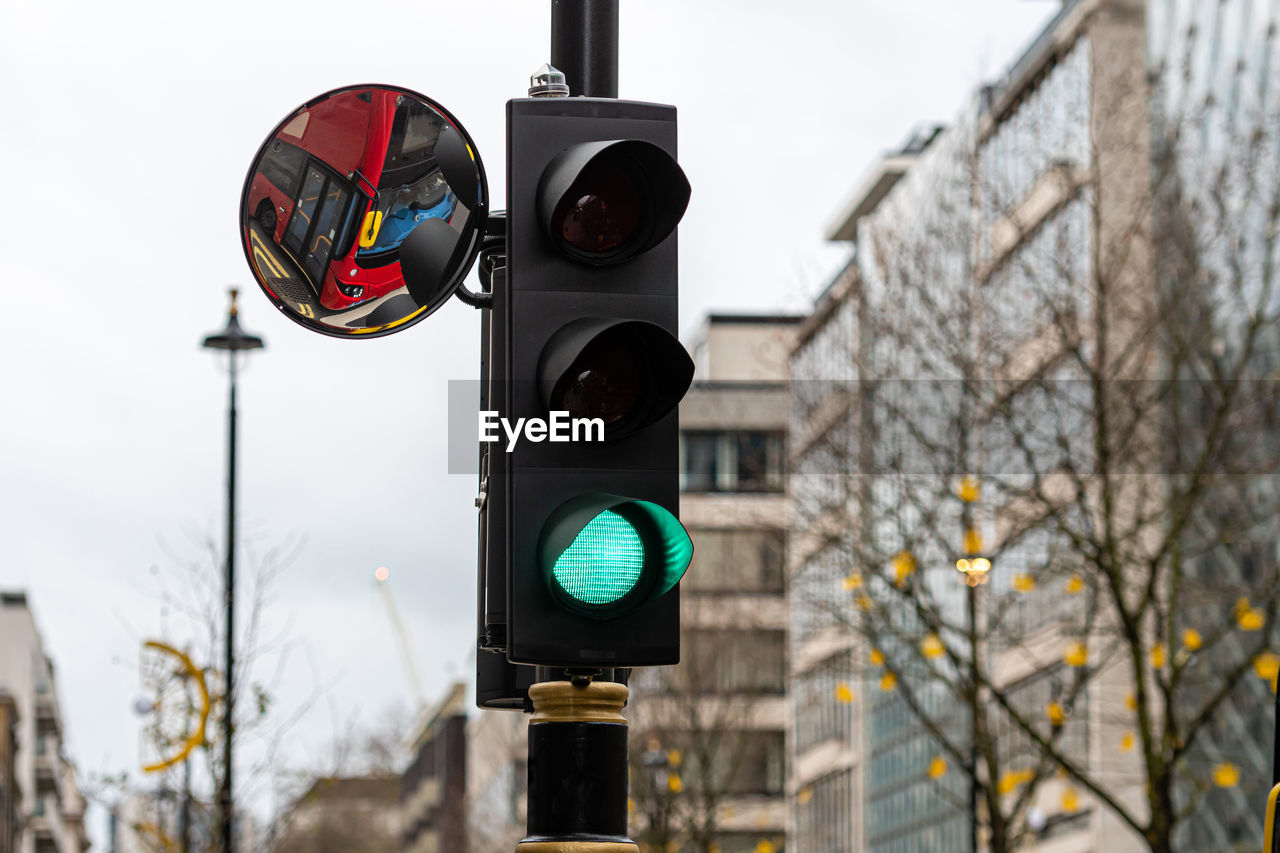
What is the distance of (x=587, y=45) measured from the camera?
4566 millimetres

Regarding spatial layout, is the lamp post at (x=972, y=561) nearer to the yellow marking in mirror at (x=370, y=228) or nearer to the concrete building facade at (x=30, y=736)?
the yellow marking in mirror at (x=370, y=228)

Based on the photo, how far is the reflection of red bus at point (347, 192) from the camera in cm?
441

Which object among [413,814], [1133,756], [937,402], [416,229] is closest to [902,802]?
[1133,756]

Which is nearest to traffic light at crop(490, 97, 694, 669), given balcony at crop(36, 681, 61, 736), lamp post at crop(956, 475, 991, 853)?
lamp post at crop(956, 475, 991, 853)

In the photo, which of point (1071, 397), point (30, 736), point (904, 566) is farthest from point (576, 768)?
point (30, 736)

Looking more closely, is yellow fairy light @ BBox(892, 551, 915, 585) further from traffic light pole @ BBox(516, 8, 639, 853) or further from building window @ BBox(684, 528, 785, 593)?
building window @ BBox(684, 528, 785, 593)

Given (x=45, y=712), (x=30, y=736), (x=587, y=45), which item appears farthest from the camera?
(x=45, y=712)

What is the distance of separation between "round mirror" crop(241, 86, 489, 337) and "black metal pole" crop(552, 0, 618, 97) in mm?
322

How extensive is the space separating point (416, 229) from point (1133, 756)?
3960 cm

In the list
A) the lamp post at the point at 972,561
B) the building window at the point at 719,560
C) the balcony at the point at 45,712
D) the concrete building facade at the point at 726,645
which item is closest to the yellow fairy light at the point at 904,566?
the lamp post at the point at 972,561

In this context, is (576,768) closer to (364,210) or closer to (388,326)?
(388,326)

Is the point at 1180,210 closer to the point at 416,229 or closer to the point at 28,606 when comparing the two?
the point at 416,229

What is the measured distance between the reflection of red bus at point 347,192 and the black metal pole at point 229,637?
17435 mm

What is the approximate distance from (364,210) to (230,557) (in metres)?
19.1
